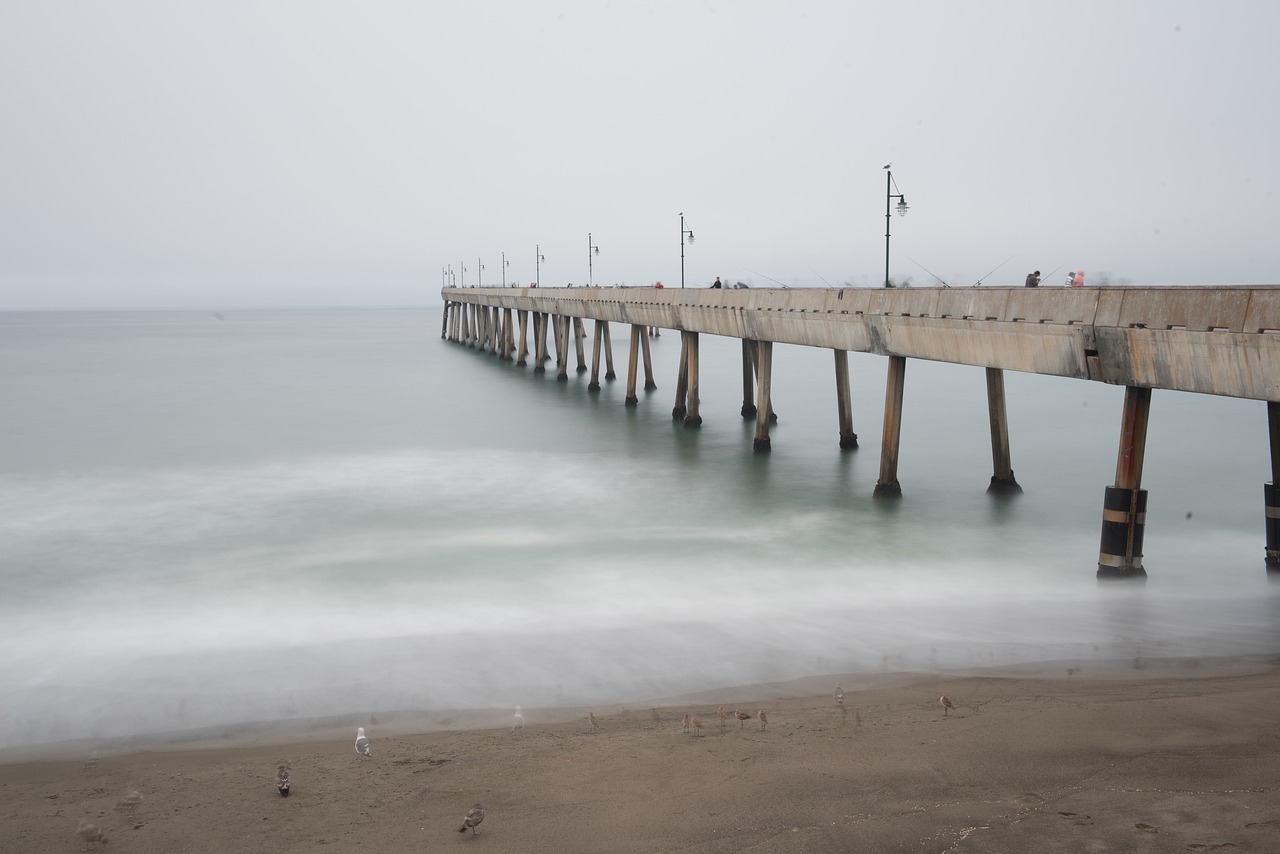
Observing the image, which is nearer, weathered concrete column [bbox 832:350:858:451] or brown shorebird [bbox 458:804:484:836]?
brown shorebird [bbox 458:804:484:836]

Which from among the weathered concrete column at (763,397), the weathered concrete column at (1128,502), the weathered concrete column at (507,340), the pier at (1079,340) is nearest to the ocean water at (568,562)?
the weathered concrete column at (1128,502)

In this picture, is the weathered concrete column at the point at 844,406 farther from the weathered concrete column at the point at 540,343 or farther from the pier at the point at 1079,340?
the weathered concrete column at the point at 540,343

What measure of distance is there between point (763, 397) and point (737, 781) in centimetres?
1791

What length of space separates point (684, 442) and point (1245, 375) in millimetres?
17894

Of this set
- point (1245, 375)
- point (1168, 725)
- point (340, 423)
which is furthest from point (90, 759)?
point (340, 423)

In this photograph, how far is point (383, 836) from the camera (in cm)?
699

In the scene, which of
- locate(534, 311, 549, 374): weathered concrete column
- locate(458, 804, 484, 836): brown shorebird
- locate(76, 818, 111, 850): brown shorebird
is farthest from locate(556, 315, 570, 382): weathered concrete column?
locate(458, 804, 484, 836): brown shorebird

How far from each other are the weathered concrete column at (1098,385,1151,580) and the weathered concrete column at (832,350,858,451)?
460 inches

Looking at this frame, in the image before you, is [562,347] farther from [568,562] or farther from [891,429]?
[568,562]

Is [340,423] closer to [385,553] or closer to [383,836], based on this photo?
[385,553]

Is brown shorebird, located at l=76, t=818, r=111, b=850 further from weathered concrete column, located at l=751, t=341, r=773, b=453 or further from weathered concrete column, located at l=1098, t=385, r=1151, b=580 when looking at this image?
weathered concrete column, located at l=751, t=341, r=773, b=453

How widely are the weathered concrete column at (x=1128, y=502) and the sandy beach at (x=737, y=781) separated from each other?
311 centimetres

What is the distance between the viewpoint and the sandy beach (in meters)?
6.82

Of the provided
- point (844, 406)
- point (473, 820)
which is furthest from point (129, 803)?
point (844, 406)
